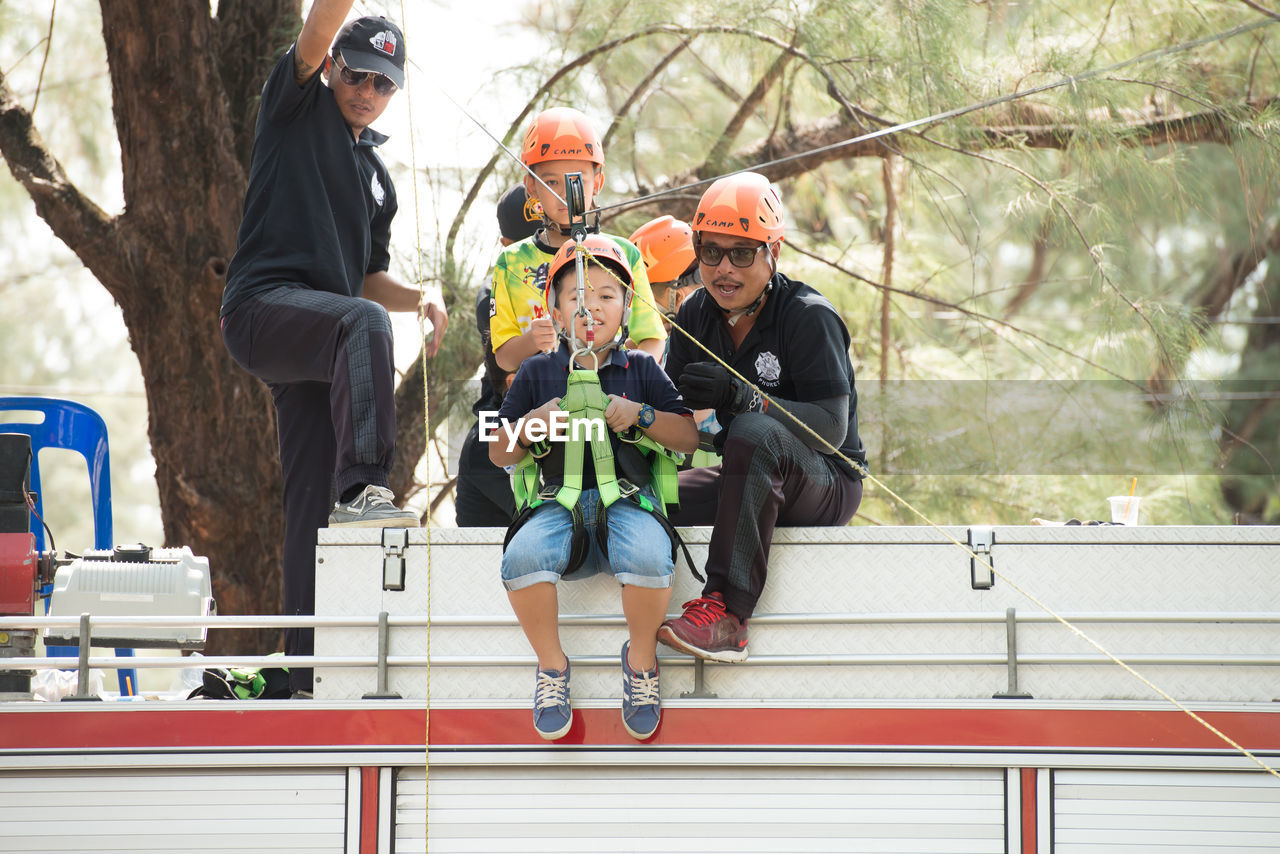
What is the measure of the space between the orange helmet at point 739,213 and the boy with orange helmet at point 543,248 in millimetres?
340

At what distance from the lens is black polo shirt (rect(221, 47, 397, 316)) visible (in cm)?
337

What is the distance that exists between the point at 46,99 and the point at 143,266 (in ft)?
11.0

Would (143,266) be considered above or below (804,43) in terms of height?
below

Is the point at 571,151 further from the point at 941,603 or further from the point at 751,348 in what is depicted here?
the point at 941,603

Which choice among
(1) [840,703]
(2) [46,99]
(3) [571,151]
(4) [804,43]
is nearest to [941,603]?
(1) [840,703]

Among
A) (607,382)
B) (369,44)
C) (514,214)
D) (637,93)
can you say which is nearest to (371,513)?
(607,382)

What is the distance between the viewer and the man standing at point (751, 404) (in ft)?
9.19

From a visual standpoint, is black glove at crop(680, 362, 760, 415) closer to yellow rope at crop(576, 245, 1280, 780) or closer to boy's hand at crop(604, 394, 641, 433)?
yellow rope at crop(576, 245, 1280, 780)

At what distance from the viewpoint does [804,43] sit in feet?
19.0

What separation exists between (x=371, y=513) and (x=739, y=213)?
1.26 m

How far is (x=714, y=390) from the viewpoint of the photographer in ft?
9.50

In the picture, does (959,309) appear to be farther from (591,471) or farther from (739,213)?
(591,471)

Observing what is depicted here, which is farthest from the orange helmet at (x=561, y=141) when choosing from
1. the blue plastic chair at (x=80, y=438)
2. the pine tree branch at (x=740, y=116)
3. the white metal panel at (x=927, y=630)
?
the pine tree branch at (x=740, y=116)

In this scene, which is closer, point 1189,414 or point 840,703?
point 840,703
